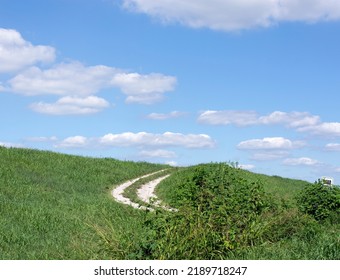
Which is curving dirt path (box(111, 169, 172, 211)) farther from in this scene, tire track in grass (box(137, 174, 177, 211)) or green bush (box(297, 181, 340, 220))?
green bush (box(297, 181, 340, 220))

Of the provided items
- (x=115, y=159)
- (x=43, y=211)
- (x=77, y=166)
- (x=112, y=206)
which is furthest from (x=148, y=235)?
(x=115, y=159)

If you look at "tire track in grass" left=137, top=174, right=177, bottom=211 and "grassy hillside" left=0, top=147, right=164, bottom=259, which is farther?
"tire track in grass" left=137, top=174, right=177, bottom=211

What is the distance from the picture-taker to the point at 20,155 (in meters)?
42.4

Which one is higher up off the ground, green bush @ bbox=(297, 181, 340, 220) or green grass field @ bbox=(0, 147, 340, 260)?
green bush @ bbox=(297, 181, 340, 220)

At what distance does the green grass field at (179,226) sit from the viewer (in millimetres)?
11883

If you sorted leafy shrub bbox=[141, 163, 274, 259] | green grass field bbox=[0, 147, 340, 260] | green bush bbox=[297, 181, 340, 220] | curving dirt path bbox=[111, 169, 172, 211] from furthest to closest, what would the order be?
1. curving dirt path bbox=[111, 169, 172, 211]
2. green bush bbox=[297, 181, 340, 220]
3. green grass field bbox=[0, 147, 340, 260]
4. leafy shrub bbox=[141, 163, 274, 259]

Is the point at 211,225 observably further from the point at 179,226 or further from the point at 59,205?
the point at 59,205

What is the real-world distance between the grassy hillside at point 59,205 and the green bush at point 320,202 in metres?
5.96

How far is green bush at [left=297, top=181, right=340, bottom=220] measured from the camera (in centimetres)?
1944

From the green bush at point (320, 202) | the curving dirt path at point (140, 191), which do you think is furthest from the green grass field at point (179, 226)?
the curving dirt path at point (140, 191)

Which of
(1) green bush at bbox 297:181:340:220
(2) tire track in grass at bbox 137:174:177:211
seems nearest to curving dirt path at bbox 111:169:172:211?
(2) tire track in grass at bbox 137:174:177:211

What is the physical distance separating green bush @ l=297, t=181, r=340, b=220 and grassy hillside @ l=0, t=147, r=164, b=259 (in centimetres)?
596

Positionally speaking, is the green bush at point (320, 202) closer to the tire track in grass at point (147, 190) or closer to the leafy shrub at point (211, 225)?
the leafy shrub at point (211, 225)

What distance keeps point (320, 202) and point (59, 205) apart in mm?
11488
